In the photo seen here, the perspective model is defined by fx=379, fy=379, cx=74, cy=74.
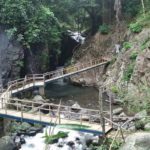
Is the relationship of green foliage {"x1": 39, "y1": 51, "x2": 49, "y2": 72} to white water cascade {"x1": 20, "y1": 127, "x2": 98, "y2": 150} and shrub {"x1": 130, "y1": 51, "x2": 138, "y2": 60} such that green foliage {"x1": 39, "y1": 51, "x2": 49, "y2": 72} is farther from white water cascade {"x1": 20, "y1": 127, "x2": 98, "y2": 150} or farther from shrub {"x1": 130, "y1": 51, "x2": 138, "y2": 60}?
white water cascade {"x1": 20, "y1": 127, "x2": 98, "y2": 150}

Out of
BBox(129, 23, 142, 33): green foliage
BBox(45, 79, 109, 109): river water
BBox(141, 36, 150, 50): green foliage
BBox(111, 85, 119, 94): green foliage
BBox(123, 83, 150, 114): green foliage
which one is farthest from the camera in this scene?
BBox(129, 23, 142, 33): green foliage

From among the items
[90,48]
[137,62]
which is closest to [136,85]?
[137,62]

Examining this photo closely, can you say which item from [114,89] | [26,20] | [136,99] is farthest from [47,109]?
[26,20]

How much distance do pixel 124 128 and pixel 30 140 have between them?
583cm

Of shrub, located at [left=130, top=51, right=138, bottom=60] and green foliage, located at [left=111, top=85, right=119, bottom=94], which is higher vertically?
shrub, located at [left=130, top=51, right=138, bottom=60]

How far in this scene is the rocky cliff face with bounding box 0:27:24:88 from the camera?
24.9 meters

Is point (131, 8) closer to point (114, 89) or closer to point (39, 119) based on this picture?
point (114, 89)

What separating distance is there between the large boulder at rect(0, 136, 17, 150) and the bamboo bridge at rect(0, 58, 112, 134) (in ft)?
3.16

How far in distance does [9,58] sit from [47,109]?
34.8ft

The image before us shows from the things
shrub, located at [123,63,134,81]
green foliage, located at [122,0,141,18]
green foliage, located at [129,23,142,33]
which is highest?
green foliage, located at [122,0,141,18]

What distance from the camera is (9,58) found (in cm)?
2539

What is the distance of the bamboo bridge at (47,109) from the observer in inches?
584

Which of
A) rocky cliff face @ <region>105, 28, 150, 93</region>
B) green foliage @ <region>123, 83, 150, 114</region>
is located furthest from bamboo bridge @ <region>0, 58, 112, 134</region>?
rocky cliff face @ <region>105, 28, 150, 93</region>

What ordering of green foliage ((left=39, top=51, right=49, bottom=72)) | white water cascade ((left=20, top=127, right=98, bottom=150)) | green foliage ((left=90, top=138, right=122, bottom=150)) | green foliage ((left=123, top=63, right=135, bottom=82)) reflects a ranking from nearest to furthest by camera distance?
green foliage ((left=90, top=138, right=122, bottom=150))
white water cascade ((left=20, top=127, right=98, bottom=150))
green foliage ((left=123, top=63, right=135, bottom=82))
green foliage ((left=39, top=51, right=49, bottom=72))
